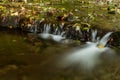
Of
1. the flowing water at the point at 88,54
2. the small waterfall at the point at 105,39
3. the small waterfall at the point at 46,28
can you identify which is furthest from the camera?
the small waterfall at the point at 46,28

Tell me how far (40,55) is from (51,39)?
88.3 inches

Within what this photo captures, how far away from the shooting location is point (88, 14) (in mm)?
14250

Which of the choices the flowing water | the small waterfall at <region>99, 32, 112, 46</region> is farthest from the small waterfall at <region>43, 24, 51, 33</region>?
the small waterfall at <region>99, 32, 112, 46</region>

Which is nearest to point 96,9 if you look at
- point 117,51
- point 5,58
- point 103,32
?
point 103,32

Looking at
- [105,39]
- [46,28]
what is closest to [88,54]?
[105,39]

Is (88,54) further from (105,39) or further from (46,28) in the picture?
(46,28)

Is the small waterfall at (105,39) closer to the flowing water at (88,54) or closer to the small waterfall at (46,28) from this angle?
the flowing water at (88,54)

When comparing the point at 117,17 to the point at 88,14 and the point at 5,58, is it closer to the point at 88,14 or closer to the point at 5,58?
the point at 88,14

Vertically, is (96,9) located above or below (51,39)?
above

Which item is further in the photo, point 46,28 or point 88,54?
point 46,28

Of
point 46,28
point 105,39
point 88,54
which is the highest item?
point 46,28

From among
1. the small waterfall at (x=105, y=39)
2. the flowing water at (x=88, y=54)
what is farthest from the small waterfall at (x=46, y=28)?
the small waterfall at (x=105, y=39)

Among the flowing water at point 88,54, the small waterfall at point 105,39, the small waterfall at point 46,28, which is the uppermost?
the small waterfall at point 46,28

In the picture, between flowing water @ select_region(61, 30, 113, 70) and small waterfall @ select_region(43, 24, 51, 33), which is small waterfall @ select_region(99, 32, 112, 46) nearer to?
flowing water @ select_region(61, 30, 113, 70)
